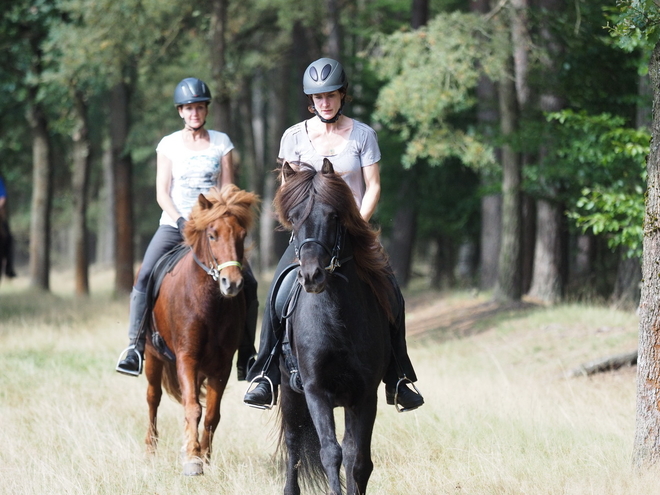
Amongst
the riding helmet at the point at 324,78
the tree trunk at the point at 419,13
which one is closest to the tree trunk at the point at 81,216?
the tree trunk at the point at 419,13

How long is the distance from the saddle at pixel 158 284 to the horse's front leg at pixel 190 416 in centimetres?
69

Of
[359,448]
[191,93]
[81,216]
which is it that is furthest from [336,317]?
[81,216]

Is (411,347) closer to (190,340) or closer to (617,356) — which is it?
(617,356)

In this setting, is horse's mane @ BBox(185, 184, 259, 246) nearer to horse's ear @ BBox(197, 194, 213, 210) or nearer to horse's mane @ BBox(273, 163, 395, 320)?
horse's ear @ BBox(197, 194, 213, 210)

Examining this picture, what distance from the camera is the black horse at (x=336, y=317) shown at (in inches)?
206

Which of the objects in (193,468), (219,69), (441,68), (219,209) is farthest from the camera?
(219,69)

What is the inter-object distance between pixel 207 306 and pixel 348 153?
2.13 m

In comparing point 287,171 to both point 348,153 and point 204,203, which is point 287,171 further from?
point 204,203

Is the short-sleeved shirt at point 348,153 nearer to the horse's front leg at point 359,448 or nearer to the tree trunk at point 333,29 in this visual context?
the horse's front leg at point 359,448

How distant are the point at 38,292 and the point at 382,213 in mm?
10013

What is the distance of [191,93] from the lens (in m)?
8.19

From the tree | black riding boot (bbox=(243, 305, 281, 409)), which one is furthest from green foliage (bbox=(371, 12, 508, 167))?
black riding boot (bbox=(243, 305, 281, 409))

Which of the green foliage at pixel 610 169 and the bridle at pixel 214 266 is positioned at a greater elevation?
the green foliage at pixel 610 169

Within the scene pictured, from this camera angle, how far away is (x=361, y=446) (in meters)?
5.51
